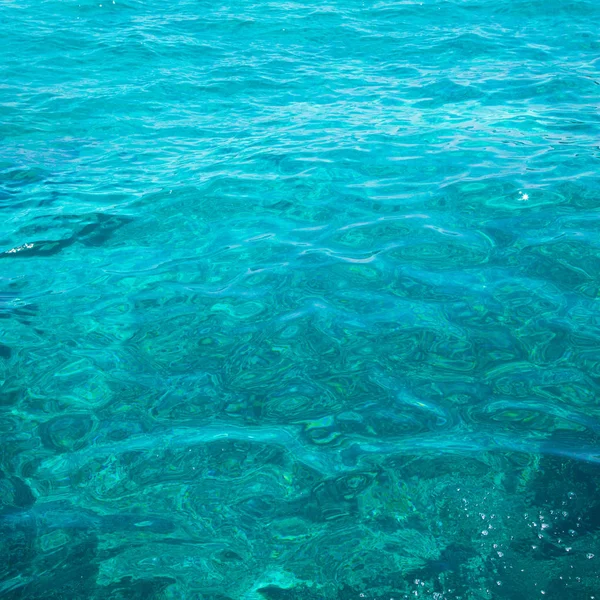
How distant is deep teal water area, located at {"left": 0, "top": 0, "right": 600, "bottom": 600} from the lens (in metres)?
3.75

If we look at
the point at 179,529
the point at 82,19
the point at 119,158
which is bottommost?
the point at 179,529

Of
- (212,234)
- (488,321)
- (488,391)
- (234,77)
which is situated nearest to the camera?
(488,391)

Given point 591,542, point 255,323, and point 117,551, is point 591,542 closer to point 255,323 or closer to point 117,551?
point 117,551

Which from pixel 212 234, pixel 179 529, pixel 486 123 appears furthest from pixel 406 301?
pixel 486 123

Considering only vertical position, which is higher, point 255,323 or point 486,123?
point 486,123

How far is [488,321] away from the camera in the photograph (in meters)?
5.53

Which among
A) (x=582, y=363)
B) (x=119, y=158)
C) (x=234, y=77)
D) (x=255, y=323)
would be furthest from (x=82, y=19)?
(x=582, y=363)

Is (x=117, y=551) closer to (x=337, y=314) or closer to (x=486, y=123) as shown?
(x=337, y=314)

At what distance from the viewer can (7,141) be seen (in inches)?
365

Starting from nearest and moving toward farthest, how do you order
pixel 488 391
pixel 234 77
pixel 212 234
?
1. pixel 488 391
2. pixel 212 234
3. pixel 234 77

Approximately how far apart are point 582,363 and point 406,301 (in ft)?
5.31

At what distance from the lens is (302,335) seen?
5520 mm

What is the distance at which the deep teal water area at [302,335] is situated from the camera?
148 inches

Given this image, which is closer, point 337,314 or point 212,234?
point 337,314
